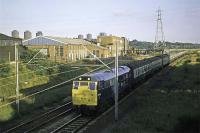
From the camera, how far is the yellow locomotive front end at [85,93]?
25.1 metres

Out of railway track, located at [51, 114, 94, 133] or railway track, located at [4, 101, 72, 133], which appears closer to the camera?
railway track, located at [51, 114, 94, 133]

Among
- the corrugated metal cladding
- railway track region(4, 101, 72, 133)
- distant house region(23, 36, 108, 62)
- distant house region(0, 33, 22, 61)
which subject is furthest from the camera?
the corrugated metal cladding

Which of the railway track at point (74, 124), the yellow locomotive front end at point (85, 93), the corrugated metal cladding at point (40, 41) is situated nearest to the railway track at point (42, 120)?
the railway track at point (74, 124)

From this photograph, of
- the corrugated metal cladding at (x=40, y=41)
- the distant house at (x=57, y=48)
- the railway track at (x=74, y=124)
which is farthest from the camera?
the corrugated metal cladding at (x=40, y=41)

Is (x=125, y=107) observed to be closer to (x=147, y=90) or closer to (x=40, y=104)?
(x=40, y=104)

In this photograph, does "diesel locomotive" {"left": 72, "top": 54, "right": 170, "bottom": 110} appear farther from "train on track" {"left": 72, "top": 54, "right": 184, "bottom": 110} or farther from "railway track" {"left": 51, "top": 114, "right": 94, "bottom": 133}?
"railway track" {"left": 51, "top": 114, "right": 94, "bottom": 133}

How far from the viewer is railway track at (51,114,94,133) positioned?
21516 millimetres

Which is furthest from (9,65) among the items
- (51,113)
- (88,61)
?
(88,61)

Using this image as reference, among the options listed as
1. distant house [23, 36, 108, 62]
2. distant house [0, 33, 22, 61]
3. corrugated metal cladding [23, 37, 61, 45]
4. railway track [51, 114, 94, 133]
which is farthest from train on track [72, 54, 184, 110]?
corrugated metal cladding [23, 37, 61, 45]

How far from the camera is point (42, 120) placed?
24531 millimetres

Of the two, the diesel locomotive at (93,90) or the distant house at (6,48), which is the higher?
the distant house at (6,48)

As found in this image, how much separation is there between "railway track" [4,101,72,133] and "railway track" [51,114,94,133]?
58.1 inches

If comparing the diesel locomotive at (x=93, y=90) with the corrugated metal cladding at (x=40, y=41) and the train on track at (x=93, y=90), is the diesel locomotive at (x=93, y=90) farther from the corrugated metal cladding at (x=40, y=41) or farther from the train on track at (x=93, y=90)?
the corrugated metal cladding at (x=40, y=41)

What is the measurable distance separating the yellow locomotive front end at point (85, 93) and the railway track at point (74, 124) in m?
0.99
